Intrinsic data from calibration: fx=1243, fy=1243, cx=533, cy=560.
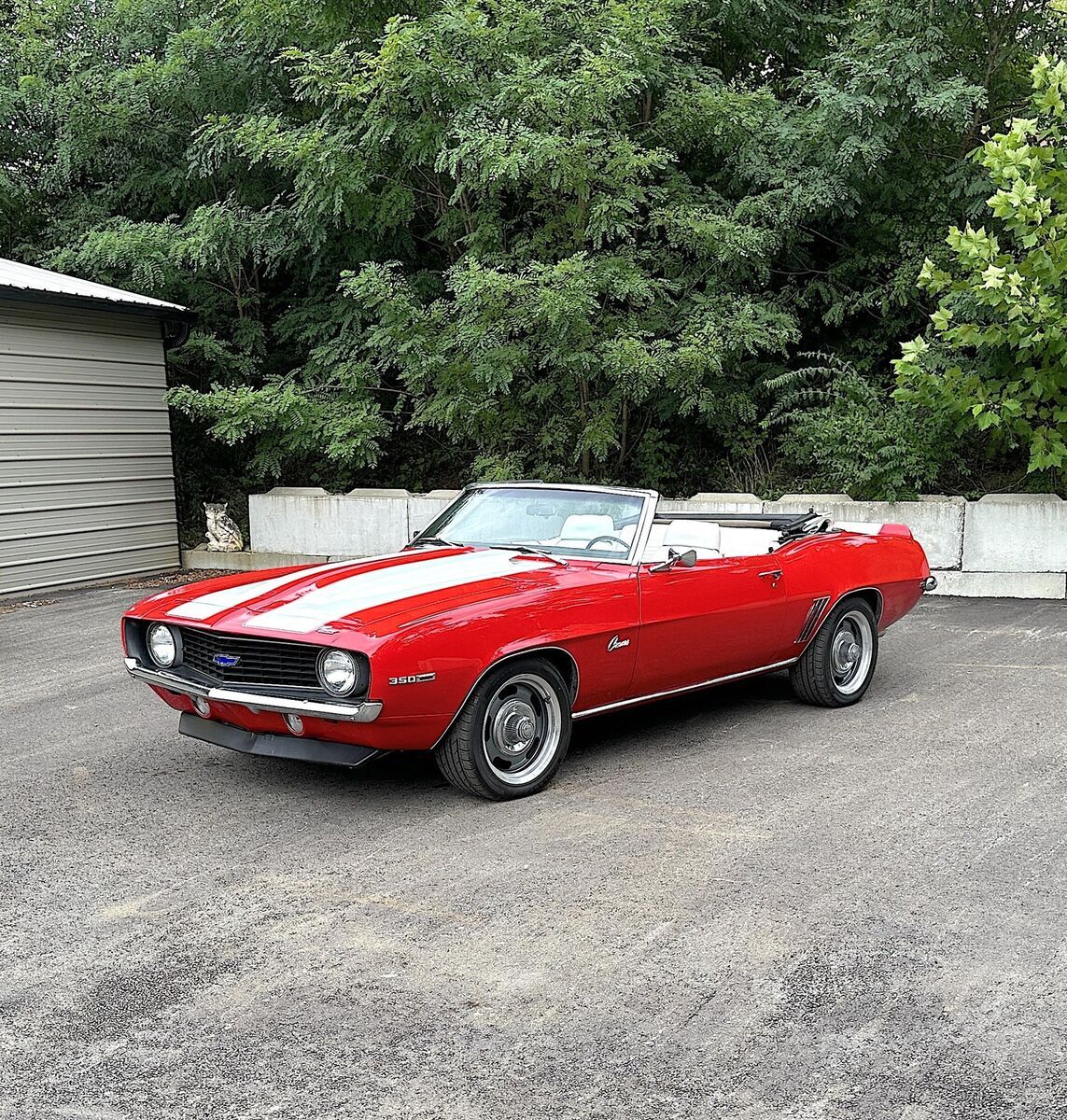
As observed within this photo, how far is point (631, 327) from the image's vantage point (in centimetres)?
1341

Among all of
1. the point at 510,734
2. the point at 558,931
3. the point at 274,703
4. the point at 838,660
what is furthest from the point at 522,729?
the point at 838,660

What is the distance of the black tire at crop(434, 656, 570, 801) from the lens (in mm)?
5480

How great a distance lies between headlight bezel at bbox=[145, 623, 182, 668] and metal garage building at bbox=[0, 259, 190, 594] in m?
8.75

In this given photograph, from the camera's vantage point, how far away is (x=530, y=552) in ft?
21.7

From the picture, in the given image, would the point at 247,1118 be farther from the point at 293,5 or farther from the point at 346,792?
the point at 293,5

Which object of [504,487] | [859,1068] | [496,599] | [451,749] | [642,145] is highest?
[642,145]

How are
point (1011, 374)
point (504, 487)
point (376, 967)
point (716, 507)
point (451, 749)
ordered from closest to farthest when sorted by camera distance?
point (376, 967) < point (451, 749) < point (504, 487) < point (1011, 374) < point (716, 507)

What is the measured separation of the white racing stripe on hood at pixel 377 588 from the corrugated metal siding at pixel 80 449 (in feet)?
30.2

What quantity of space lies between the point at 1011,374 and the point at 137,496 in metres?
10.3

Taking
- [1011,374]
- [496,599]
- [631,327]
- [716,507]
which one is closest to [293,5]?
[631,327]

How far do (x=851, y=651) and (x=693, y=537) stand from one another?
1.49 metres

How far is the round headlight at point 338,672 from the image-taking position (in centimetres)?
516

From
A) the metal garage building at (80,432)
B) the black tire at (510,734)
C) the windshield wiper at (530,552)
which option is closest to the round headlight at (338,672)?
the black tire at (510,734)

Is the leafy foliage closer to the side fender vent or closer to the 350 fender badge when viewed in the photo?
the side fender vent
